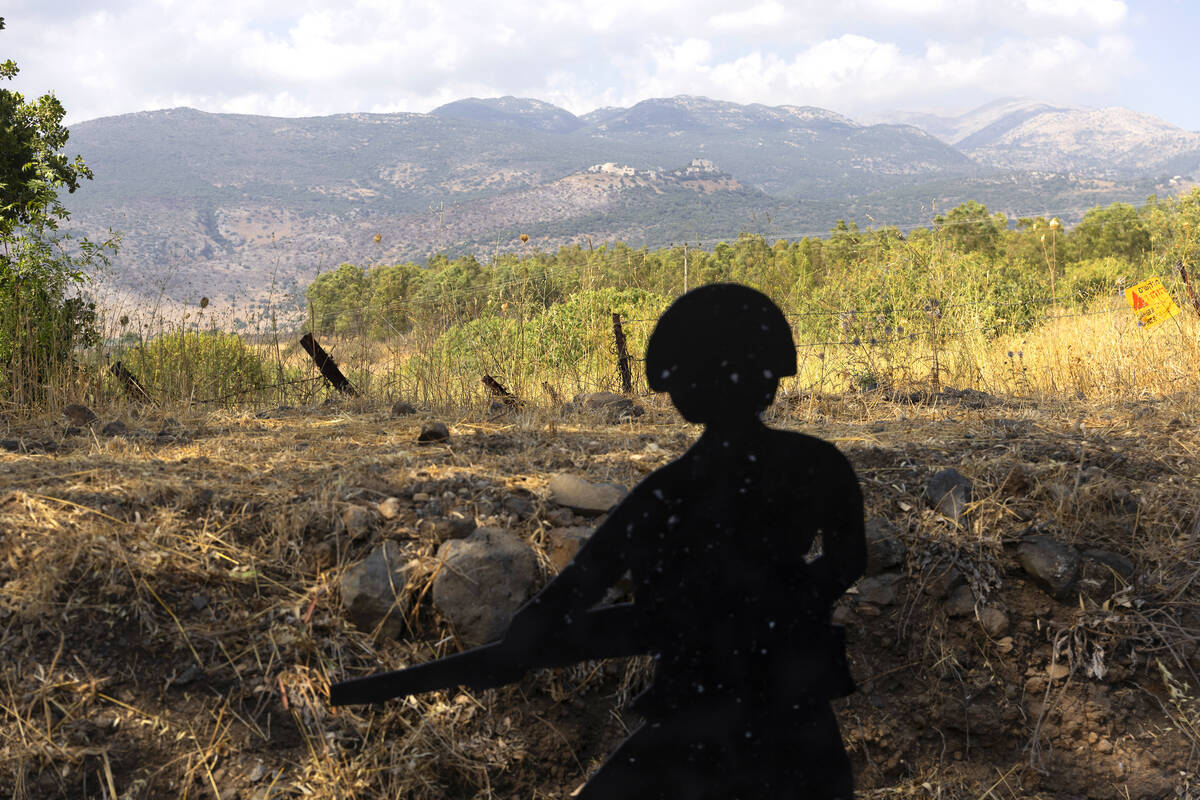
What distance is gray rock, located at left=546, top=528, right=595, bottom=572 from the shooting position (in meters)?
2.56

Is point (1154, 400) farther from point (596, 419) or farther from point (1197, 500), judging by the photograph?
point (596, 419)

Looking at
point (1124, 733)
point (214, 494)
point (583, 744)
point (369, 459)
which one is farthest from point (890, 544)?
point (214, 494)

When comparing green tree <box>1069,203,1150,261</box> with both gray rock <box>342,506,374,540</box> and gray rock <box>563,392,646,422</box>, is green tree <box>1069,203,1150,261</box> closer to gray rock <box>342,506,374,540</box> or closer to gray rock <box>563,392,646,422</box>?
gray rock <box>563,392,646,422</box>

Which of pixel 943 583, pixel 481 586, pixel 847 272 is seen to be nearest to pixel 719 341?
pixel 481 586

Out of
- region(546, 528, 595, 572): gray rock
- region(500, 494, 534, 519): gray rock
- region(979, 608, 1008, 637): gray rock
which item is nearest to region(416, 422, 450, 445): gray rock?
region(500, 494, 534, 519): gray rock

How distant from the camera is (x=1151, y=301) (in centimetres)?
524

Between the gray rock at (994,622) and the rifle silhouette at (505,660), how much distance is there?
5.20ft

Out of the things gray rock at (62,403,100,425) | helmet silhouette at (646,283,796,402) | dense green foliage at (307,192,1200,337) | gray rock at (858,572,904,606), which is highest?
dense green foliage at (307,192,1200,337)

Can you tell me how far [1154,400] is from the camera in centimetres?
444

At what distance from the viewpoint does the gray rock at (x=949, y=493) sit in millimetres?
2871

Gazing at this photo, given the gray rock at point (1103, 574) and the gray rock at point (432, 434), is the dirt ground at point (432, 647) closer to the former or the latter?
the gray rock at point (1103, 574)

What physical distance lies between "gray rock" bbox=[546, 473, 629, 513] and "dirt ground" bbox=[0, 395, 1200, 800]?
5cm

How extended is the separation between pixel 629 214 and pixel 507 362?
11183cm

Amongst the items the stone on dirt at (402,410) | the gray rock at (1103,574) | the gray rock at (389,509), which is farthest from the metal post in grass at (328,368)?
the gray rock at (1103,574)
